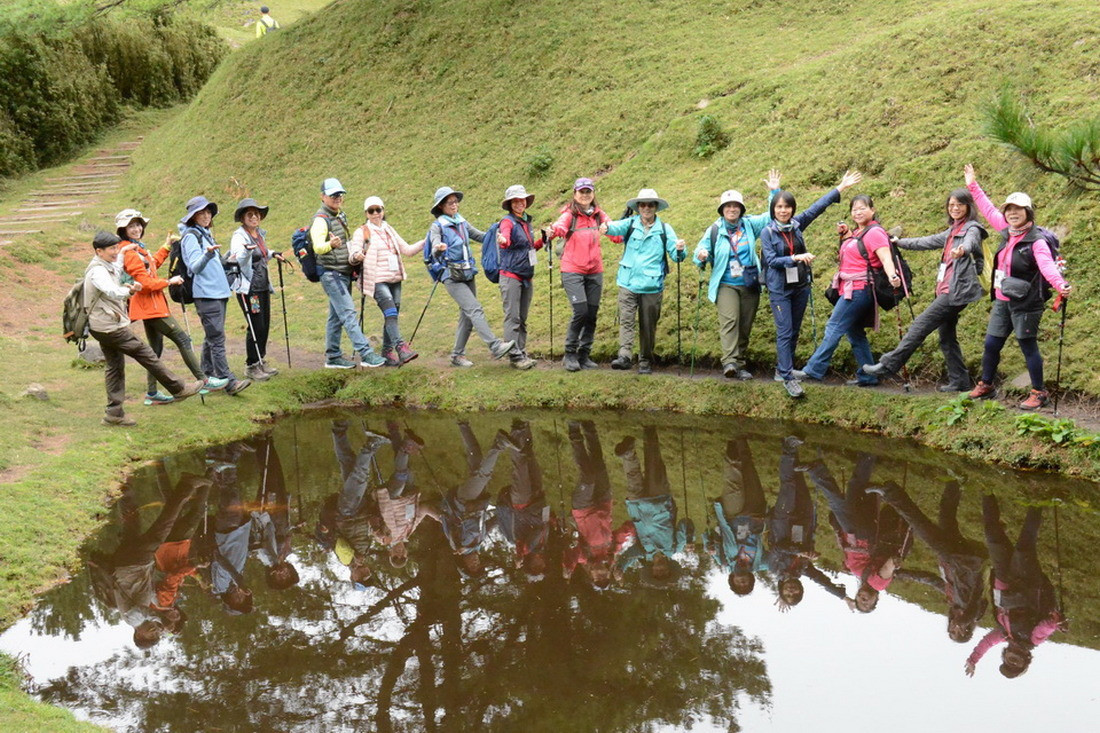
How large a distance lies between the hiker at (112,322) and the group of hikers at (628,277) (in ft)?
0.07

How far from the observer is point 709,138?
18.8 meters

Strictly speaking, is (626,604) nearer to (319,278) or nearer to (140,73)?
(319,278)

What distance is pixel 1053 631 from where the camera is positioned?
21.4ft

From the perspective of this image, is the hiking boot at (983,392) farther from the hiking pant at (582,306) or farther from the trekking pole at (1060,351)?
the hiking pant at (582,306)

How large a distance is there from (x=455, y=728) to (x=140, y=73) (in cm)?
3590

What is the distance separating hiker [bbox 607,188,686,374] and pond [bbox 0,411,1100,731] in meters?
2.22

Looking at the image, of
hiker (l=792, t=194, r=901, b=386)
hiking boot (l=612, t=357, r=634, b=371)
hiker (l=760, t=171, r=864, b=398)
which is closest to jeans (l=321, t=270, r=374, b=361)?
hiking boot (l=612, t=357, r=634, b=371)

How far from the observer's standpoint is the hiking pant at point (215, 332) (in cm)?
1241

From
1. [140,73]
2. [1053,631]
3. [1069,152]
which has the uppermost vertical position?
[140,73]

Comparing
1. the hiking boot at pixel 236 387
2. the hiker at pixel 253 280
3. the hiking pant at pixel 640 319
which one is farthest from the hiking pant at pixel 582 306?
the hiking boot at pixel 236 387

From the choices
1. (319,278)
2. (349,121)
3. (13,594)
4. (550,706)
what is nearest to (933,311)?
(550,706)

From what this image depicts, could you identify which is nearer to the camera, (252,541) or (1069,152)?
(1069,152)

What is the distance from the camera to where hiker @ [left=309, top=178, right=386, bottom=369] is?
12.9 m

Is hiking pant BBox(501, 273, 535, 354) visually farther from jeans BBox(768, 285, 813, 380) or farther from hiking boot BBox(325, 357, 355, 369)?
jeans BBox(768, 285, 813, 380)
